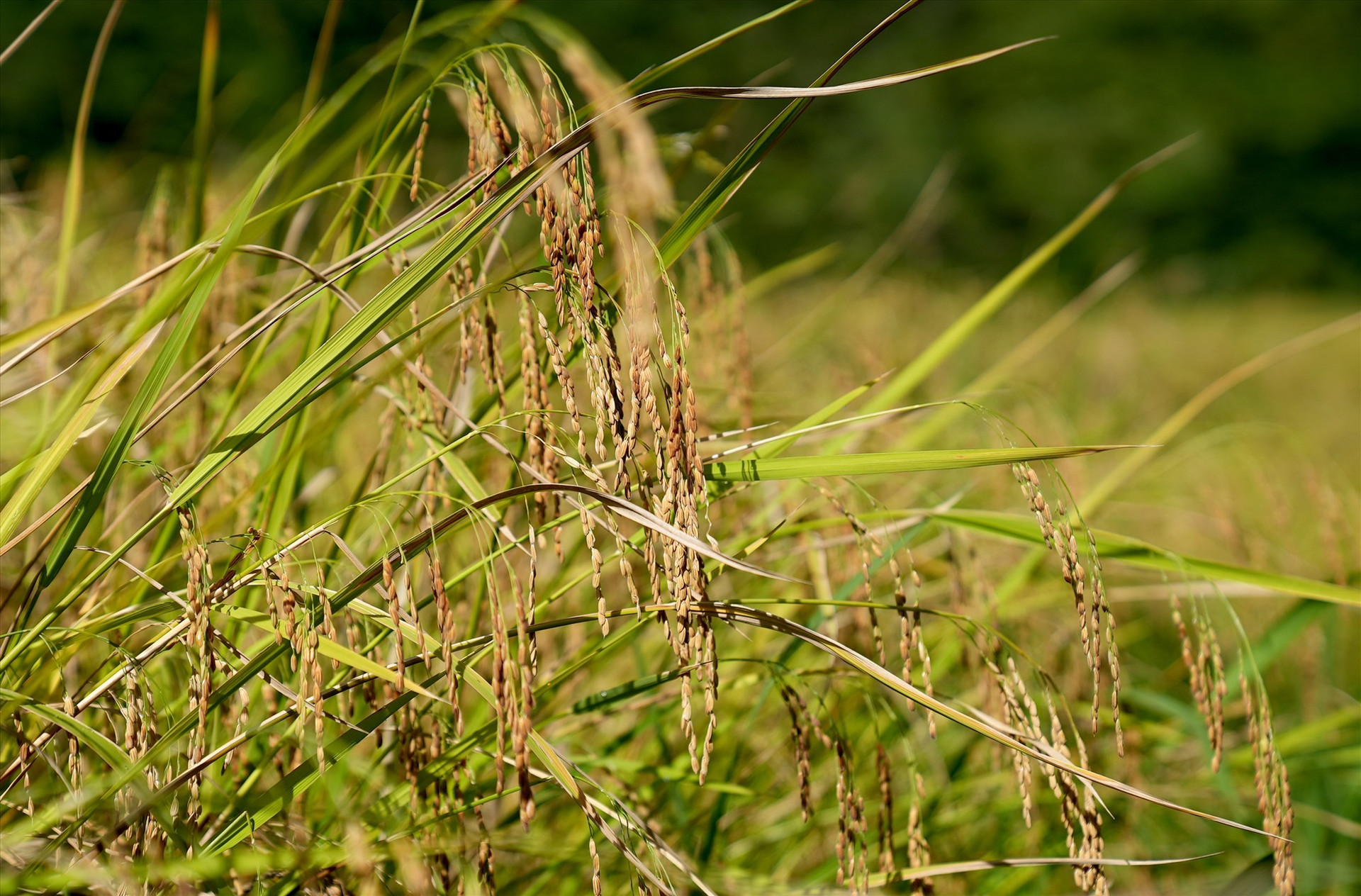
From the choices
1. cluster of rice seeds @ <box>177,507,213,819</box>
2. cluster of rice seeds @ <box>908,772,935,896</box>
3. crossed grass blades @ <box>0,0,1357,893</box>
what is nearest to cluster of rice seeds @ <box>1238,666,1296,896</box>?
crossed grass blades @ <box>0,0,1357,893</box>

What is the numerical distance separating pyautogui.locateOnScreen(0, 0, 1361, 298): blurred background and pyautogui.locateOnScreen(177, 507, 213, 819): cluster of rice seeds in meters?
3.80

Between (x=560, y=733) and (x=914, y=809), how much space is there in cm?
28

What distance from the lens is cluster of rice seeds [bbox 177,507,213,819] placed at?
0.38 meters

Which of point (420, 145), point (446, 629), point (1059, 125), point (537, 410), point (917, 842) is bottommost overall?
point (917, 842)

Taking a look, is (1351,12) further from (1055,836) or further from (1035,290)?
(1055,836)

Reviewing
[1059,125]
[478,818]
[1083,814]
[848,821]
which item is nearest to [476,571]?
[478,818]

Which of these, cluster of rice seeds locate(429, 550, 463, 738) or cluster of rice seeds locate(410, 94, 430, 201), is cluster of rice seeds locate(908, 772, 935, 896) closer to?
cluster of rice seeds locate(429, 550, 463, 738)

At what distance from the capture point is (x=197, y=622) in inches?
14.7

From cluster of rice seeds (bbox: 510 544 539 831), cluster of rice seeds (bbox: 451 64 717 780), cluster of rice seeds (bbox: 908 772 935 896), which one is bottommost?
cluster of rice seeds (bbox: 908 772 935 896)

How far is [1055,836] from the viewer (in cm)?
87

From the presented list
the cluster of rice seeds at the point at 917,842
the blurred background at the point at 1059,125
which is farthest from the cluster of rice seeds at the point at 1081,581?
the blurred background at the point at 1059,125

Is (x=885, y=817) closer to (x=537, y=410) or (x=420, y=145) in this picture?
(x=537, y=410)

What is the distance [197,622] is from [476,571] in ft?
0.83

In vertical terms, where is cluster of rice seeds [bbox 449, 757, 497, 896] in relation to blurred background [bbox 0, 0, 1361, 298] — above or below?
below
